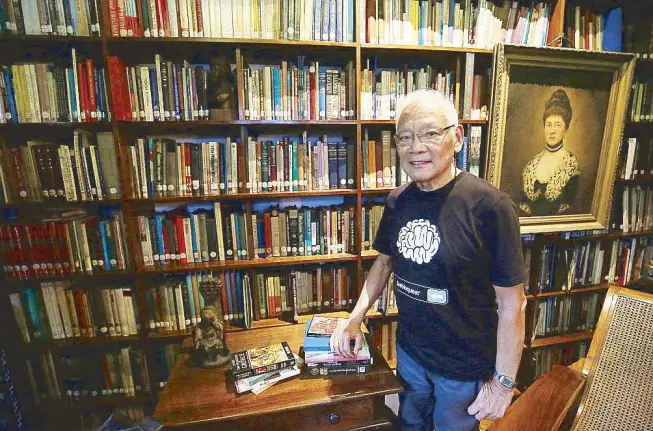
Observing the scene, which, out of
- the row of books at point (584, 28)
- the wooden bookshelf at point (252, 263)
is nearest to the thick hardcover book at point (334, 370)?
the wooden bookshelf at point (252, 263)

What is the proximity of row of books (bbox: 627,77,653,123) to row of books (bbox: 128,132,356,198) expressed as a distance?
182 centimetres

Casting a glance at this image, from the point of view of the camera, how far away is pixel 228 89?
1.63m

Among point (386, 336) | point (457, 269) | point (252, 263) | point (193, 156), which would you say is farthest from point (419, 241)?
point (193, 156)

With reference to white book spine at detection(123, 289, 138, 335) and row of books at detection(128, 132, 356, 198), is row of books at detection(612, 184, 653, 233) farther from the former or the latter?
white book spine at detection(123, 289, 138, 335)

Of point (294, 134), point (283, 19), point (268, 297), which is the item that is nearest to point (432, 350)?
point (268, 297)

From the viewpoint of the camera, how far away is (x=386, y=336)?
200 centimetres

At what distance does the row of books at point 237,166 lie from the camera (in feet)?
5.34

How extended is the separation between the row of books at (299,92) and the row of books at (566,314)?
184 cm

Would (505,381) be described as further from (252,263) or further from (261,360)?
(252,263)

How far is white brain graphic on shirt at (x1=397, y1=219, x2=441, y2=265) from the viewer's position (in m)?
1.13

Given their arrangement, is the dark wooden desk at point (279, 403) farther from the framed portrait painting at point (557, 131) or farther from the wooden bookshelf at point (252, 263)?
the framed portrait painting at point (557, 131)

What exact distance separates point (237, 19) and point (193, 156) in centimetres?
69

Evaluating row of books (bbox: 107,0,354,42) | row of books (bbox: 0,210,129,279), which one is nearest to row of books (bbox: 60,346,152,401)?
row of books (bbox: 0,210,129,279)

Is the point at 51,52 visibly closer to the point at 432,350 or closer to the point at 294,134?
the point at 294,134
